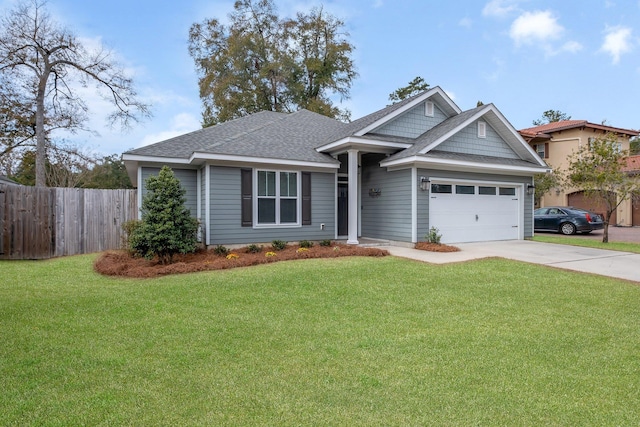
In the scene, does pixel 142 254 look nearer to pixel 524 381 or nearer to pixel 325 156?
pixel 325 156

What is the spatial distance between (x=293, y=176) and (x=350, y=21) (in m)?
21.2

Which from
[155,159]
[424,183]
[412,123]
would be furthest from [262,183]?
[412,123]

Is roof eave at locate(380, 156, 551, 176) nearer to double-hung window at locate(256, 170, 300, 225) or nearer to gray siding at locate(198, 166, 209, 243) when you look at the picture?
double-hung window at locate(256, 170, 300, 225)

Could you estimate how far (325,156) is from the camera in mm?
12219

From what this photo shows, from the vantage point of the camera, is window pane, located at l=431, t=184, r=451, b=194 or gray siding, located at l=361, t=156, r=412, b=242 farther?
window pane, located at l=431, t=184, r=451, b=194

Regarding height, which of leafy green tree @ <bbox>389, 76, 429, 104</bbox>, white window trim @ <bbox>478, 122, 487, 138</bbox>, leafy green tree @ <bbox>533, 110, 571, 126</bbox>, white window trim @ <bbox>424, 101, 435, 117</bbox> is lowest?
white window trim @ <bbox>478, 122, 487, 138</bbox>

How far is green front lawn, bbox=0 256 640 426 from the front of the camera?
280cm

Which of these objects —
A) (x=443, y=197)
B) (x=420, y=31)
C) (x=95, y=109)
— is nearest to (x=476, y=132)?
(x=443, y=197)

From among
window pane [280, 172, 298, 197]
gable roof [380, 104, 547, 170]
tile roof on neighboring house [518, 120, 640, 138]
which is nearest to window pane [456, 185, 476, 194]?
gable roof [380, 104, 547, 170]

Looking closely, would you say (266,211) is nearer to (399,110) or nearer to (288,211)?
(288,211)

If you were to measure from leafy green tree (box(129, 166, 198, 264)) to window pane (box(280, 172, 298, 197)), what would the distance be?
309cm

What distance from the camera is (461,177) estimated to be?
1245 centimetres

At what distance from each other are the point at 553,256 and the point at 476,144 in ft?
15.3

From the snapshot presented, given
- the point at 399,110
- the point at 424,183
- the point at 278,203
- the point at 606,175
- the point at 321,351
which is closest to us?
the point at 321,351
